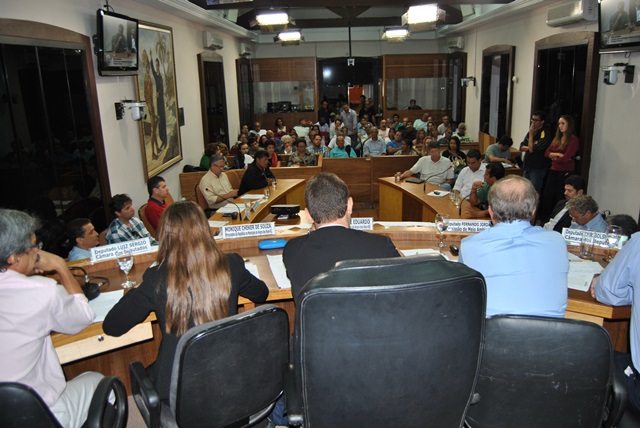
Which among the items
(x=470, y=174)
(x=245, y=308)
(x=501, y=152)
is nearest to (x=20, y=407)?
(x=245, y=308)

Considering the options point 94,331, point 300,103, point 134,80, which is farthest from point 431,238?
point 300,103

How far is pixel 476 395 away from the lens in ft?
4.93

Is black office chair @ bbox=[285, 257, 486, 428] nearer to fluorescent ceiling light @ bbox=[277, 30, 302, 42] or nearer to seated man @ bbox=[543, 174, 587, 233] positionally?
seated man @ bbox=[543, 174, 587, 233]

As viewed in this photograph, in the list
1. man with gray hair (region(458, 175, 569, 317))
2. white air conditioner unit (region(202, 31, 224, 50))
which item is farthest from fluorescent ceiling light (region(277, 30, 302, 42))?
man with gray hair (region(458, 175, 569, 317))

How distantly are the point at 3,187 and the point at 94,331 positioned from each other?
1846mm

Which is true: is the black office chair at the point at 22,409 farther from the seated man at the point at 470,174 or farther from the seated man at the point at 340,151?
the seated man at the point at 340,151

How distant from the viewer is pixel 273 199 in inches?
224

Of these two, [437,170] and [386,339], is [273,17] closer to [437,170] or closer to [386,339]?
[437,170]

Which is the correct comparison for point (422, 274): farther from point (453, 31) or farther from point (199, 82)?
point (453, 31)

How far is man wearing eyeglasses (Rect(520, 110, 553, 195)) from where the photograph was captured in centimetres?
660

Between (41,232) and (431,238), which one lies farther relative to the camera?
(41,232)

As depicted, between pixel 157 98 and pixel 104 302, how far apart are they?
15.8 ft

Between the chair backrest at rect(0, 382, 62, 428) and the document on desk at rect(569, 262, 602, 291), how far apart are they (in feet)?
7.39

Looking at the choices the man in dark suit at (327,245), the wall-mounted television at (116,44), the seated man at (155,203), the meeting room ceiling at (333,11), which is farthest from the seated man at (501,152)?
the man in dark suit at (327,245)
